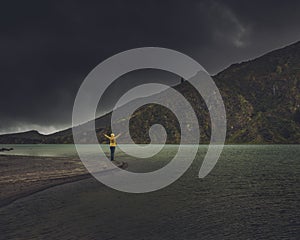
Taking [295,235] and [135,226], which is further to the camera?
[135,226]

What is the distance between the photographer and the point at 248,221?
55.3 feet

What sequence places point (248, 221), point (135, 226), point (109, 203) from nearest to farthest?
point (135, 226) < point (248, 221) < point (109, 203)

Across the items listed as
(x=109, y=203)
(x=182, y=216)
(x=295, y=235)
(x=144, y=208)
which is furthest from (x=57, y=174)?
(x=295, y=235)

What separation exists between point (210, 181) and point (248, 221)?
16630 mm

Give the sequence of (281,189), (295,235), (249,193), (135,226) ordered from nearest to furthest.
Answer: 1. (295,235)
2. (135,226)
3. (249,193)
4. (281,189)

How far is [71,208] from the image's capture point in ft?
64.3

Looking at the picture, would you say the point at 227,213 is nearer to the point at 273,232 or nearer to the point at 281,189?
the point at 273,232

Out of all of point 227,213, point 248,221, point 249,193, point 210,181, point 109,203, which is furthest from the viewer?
point 210,181

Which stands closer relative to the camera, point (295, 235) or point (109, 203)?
point (295, 235)

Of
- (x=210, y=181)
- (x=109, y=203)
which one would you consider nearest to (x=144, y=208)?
(x=109, y=203)

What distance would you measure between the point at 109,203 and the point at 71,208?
303 centimetres

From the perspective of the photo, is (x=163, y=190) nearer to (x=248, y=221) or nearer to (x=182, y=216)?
(x=182, y=216)

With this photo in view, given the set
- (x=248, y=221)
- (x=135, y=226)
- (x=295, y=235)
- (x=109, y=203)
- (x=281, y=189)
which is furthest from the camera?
(x=281, y=189)

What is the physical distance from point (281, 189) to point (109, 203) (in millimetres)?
17920
